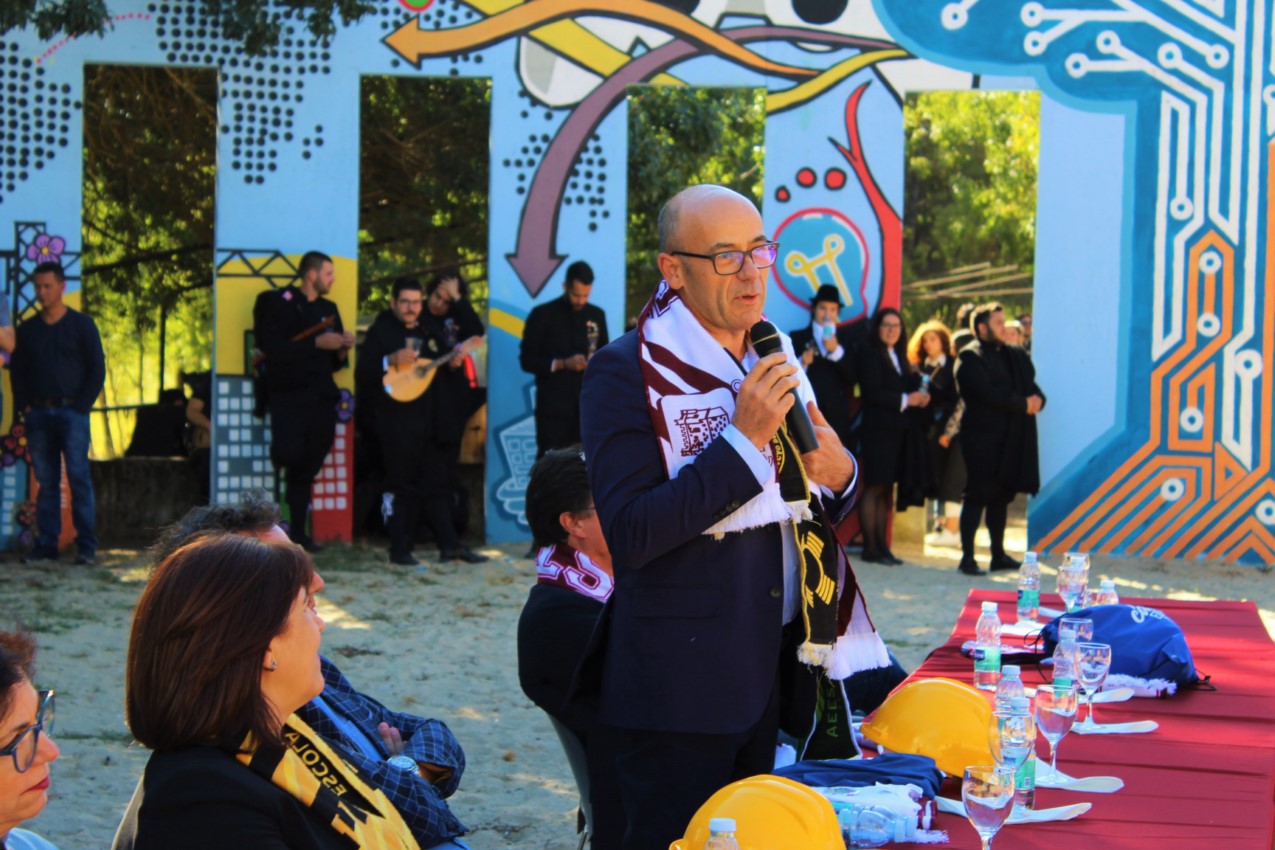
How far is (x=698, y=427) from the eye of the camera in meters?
2.82

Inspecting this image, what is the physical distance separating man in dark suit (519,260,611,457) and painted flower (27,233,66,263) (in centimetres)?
327

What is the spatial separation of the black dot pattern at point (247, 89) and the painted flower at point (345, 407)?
162cm

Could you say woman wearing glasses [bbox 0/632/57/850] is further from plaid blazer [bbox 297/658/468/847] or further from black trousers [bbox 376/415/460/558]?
black trousers [bbox 376/415/460/558]

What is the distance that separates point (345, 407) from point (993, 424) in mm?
4413

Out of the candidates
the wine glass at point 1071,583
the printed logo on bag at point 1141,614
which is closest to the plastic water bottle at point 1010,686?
the printed logo on bag at point 1141,614

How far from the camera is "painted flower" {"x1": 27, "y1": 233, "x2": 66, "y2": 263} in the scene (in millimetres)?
10484

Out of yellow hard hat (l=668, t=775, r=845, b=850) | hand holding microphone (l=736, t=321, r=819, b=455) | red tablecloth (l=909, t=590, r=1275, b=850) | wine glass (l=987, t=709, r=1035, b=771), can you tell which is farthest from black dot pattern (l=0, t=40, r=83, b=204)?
yellow hard hat (l=668, t=775, r=845, b=850)

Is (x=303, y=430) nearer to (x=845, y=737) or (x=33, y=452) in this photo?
(x=33, y=452)

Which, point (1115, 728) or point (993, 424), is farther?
point (993, 424)

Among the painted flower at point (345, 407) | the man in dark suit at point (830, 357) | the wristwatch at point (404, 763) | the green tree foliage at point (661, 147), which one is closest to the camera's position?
the wristwatch at point (404, 763)

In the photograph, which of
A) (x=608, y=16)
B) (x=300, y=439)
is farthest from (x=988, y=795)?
(x=608, y=16)

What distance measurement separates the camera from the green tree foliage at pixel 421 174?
46.8 ft

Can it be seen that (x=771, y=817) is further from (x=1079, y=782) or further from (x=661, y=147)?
(x=661, y=147)

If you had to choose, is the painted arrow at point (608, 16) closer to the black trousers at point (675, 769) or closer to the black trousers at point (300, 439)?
the black trousers at point (300, 439)
